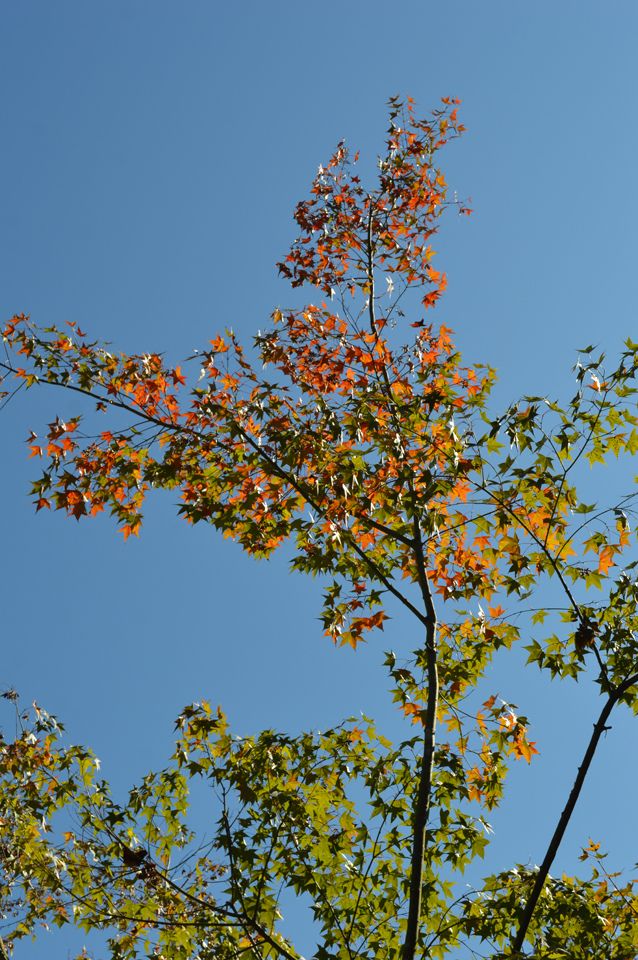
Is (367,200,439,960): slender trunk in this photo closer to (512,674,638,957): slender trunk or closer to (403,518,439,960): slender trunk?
(403,518,439,960): slender trunk

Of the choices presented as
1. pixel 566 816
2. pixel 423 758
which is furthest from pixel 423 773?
pixel 566 816

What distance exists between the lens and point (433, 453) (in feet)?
16.8

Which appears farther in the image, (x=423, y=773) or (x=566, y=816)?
(x=423, y=773)

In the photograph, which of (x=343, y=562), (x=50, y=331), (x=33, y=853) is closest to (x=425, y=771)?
(x=343, y=562)

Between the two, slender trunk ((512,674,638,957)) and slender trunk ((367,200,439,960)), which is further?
slender trunk ((367,200,439,960))

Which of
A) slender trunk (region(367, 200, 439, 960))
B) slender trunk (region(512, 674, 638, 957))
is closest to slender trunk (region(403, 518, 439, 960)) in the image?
slender trunk (region(367, 200, 439, 960))

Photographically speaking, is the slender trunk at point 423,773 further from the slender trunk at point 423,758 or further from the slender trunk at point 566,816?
the slender trunk at point 566,816

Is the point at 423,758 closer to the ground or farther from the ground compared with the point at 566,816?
farther from the ground

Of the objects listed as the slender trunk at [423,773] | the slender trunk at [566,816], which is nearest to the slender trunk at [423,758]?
the slender trunk at [423,773]

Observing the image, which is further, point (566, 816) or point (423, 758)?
point (423, 758)

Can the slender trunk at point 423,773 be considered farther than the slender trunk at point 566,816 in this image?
Yes

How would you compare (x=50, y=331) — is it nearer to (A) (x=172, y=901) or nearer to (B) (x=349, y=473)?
(B) (x=349, y=473)

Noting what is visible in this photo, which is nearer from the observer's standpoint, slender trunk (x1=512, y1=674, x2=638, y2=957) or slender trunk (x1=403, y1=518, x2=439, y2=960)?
slender trunk (x1=512, y1=674, x2=638, y2=957)

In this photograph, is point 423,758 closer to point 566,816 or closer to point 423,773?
point 423,773
